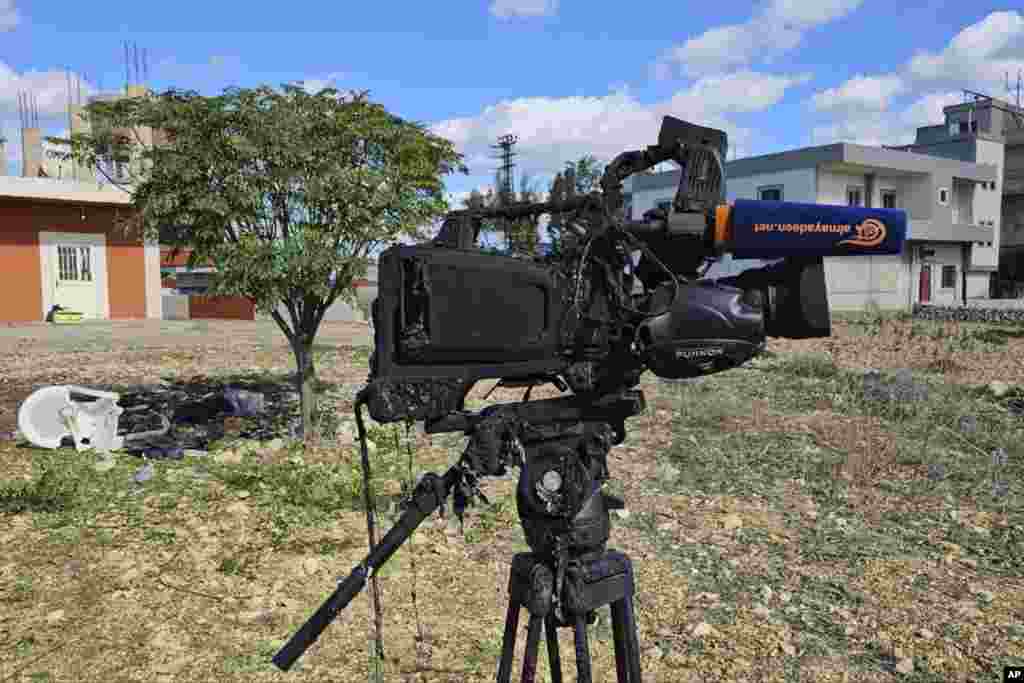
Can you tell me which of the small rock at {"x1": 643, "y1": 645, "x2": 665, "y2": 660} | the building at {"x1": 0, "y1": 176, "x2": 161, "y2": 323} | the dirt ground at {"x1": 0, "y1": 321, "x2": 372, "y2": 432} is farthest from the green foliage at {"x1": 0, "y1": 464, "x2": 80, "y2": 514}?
the building at {"x1": 0, "y1": 176, "x2": 161, "y2": 323}

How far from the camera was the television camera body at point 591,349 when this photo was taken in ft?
6.12

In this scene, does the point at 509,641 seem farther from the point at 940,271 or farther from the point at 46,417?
the point at 940,271

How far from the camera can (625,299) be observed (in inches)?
79.1

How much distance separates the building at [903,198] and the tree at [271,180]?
2268 centimetres

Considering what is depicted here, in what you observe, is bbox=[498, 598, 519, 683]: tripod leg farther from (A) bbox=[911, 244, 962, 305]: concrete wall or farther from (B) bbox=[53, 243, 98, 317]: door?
(A) bbox=[911, 244, 962, 305]: concrete wall

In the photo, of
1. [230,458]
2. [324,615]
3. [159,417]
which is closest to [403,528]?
[324,615]

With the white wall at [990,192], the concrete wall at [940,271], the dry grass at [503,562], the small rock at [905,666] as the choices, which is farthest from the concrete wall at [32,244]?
the white wall at [990,192]

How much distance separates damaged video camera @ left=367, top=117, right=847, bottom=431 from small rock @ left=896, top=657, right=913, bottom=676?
234cm

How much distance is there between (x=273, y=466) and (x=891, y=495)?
5.01m

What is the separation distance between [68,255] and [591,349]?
24131 millimetres

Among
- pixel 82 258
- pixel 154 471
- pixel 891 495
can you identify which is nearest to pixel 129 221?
pixel 154 471

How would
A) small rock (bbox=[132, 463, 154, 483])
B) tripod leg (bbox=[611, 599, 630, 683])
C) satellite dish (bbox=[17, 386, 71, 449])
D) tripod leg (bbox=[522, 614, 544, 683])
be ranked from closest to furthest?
tripod leg (bbox=[522, 614, 544, 683]), tripod leg (bbox=[611, 599, 630, 683]), small rock (bbox=[132, 463, 154, 483]), satellite dish (bbox=[17, 386, 71, 449])

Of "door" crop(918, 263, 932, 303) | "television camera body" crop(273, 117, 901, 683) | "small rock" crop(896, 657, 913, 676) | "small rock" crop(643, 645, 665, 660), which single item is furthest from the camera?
"door" crop(918, 263, 932, 303)

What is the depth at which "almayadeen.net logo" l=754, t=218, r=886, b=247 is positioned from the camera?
185 centimetres
